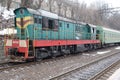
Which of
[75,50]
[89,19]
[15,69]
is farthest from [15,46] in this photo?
[89,19]

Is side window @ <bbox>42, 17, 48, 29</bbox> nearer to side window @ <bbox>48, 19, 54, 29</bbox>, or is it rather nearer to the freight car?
the freight car

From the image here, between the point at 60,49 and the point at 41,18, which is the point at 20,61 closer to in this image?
the point at 41,18

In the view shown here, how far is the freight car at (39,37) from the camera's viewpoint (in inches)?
532

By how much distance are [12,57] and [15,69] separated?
230 centimetres

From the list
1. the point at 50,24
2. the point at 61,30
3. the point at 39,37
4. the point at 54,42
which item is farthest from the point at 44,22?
the point at 61,30

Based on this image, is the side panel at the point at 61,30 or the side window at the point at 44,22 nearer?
the side window at the point at 44,22

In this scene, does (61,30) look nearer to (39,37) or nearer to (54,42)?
(54,42)

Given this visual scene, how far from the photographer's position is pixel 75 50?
67.3 ft

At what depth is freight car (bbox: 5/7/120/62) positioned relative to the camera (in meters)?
13.5

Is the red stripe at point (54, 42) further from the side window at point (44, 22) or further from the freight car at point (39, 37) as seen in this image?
the side window at point (44, 22)

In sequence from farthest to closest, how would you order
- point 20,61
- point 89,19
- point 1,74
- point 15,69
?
point 89,19 → point 20,61 → point 15,69 → point 1,74

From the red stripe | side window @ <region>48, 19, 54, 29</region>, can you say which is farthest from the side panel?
side window @ <region>48, 19, 54, 29</region>

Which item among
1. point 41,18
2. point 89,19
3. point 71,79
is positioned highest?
point 89,19

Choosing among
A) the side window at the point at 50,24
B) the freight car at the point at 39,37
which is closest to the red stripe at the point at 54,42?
the freight car at the point at 39,37
